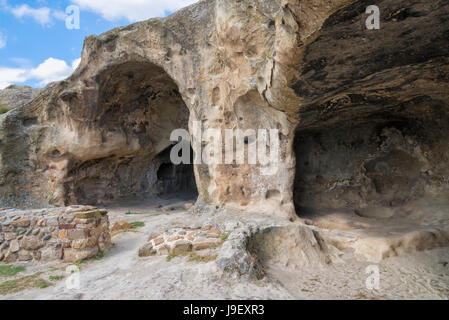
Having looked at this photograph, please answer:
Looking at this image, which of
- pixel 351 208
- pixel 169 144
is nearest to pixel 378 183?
pixel 351 208

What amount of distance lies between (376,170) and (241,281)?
15.8ft

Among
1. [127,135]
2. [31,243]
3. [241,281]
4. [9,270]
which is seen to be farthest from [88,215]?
[127,135]

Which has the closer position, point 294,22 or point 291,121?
point 294,22

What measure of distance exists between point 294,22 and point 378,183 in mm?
4813

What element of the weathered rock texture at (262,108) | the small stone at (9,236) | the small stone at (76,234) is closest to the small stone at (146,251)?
the small stone at (76,234)

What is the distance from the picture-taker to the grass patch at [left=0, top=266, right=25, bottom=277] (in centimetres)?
343

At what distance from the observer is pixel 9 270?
3.51 metres

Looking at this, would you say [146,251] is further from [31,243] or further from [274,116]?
[274,116]

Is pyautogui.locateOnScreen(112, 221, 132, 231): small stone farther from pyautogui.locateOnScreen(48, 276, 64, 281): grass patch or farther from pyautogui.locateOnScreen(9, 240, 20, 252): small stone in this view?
pyautogui.locateOnScreen(48, 276, 64, 281): grass patch

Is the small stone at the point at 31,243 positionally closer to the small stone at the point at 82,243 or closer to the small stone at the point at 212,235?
the small stone at the point at 82,243

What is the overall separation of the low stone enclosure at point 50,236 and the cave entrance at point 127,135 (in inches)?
191

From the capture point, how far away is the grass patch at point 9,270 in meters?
3.43

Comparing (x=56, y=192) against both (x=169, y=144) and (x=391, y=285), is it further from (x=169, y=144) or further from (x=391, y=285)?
(x=391, y=285)

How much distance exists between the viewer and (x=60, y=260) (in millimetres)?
3781
